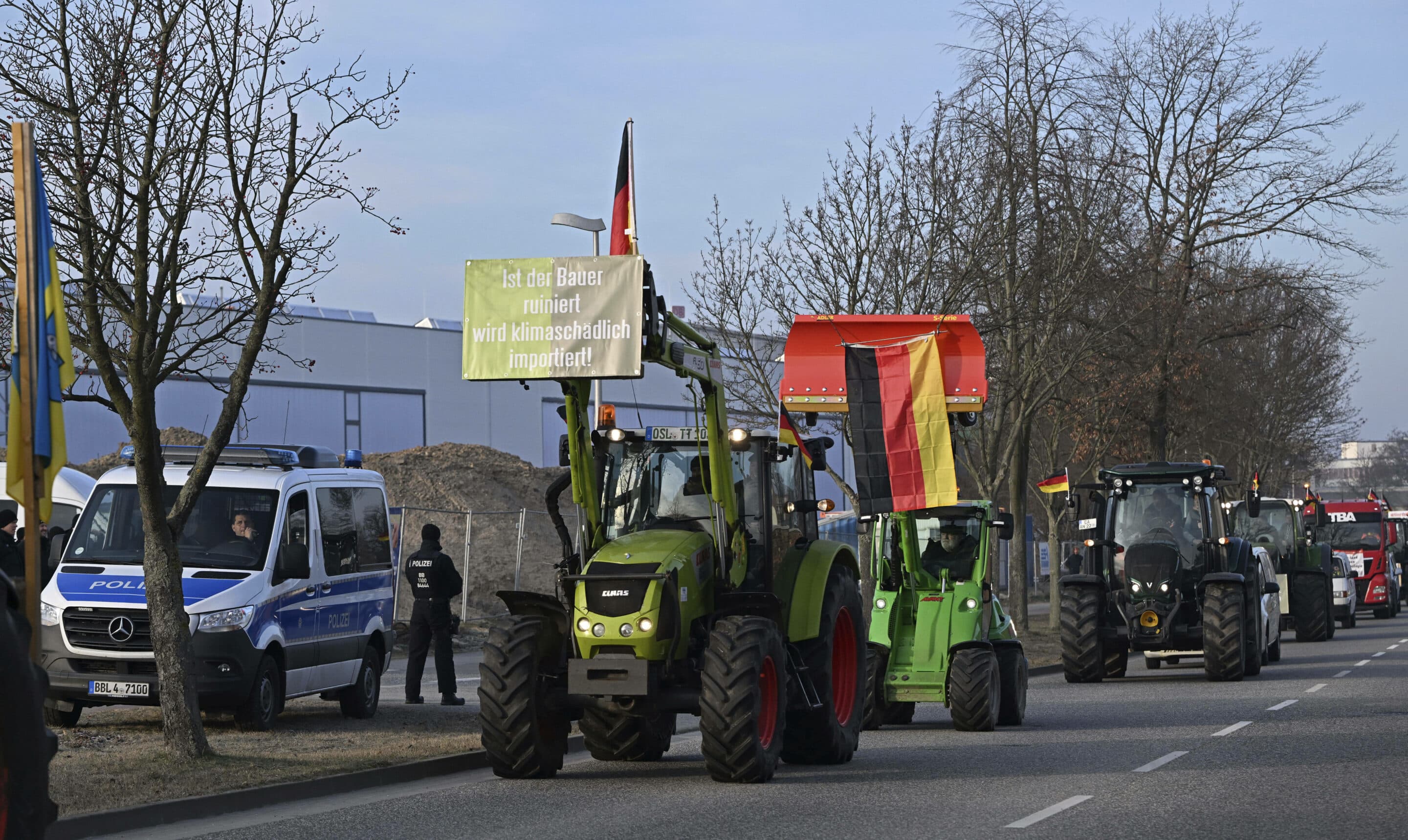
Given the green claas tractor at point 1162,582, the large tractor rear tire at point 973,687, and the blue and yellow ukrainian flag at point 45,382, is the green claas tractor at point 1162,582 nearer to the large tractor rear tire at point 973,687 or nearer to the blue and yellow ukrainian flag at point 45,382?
the large tractor rear tire at point 973,687

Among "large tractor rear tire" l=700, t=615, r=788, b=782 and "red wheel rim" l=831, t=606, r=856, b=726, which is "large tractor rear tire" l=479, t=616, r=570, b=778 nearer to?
"large tractor rear tire" l=700, t=615, r=788, b=782

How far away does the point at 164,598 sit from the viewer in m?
12.8

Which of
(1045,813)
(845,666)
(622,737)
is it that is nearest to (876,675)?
(845,666)

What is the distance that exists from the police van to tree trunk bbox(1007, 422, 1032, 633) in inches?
560

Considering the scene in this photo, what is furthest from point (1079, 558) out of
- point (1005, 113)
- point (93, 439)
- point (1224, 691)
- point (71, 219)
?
point (93, 439)

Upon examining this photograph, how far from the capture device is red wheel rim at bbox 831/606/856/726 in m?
14.2

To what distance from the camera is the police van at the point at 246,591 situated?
14461mm

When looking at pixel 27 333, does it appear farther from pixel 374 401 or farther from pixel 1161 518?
pixel 374 401

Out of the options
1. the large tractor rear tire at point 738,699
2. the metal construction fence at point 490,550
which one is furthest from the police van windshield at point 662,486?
the metal construction fence at point 490,550

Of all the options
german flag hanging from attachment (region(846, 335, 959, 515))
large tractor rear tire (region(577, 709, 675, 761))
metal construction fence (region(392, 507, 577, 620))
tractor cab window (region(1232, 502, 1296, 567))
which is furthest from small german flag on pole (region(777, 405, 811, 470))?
tractor cab window (region(1232, 502, 1296, 567))

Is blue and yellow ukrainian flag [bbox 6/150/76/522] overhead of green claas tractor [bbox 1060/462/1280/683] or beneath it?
overhead

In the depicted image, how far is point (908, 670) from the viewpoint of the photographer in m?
16.2

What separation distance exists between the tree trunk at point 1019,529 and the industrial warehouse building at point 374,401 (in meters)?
17.3

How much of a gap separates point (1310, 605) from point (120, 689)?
25.3m
